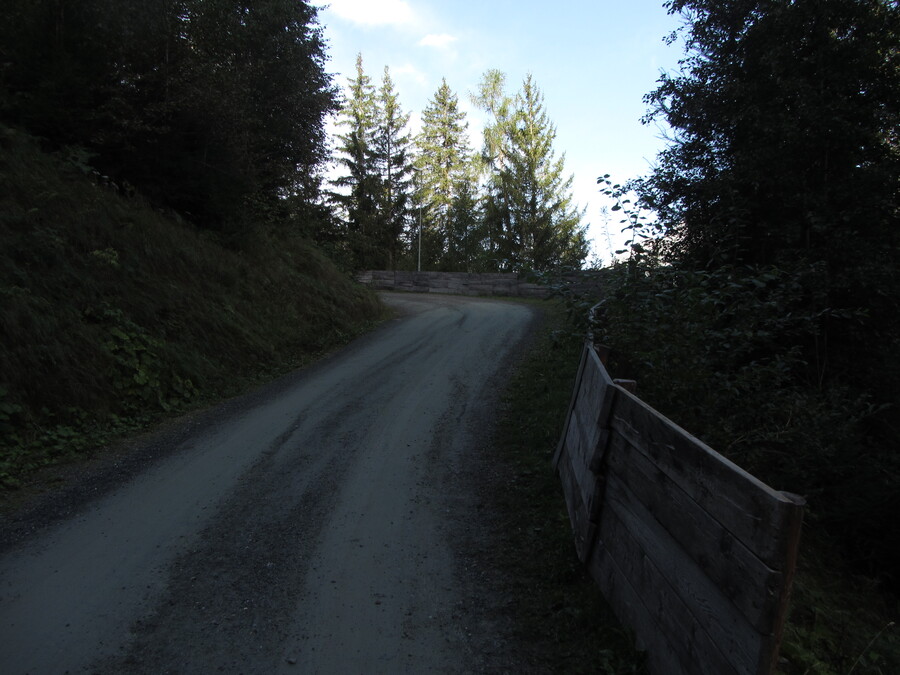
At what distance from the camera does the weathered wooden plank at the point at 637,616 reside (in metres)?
2.44

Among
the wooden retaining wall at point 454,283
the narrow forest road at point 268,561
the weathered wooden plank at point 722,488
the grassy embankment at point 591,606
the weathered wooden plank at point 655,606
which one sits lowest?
the narrow forest road at point 268,561

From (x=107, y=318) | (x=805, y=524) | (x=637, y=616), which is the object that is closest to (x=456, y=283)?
(x=107, y=318)

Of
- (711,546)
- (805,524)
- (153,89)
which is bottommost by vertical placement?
(805,524)

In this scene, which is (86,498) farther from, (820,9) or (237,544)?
(820,9)

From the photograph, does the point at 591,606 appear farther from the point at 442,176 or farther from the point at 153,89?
the point at 442,176

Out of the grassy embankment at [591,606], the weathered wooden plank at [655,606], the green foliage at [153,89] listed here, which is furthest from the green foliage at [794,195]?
the green foliage at [153,89]

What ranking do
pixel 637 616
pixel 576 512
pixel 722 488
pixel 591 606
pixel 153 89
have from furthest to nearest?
1. pixel 153 89
2. pixel 576 512
3. pixel 591 606
4. pixel 637 616
5. pixel 722 488

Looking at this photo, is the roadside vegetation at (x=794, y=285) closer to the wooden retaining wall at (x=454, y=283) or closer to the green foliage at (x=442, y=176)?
the wooden retaining wall at (x=454, y=283)

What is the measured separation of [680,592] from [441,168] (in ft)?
137

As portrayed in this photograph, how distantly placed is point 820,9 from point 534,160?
25.7 m

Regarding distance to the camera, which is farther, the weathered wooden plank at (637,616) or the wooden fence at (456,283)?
the wooden fence at (456,283)

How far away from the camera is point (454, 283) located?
91.3 feet

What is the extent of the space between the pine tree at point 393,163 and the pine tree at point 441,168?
1.41 metres

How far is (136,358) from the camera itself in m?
8.02
